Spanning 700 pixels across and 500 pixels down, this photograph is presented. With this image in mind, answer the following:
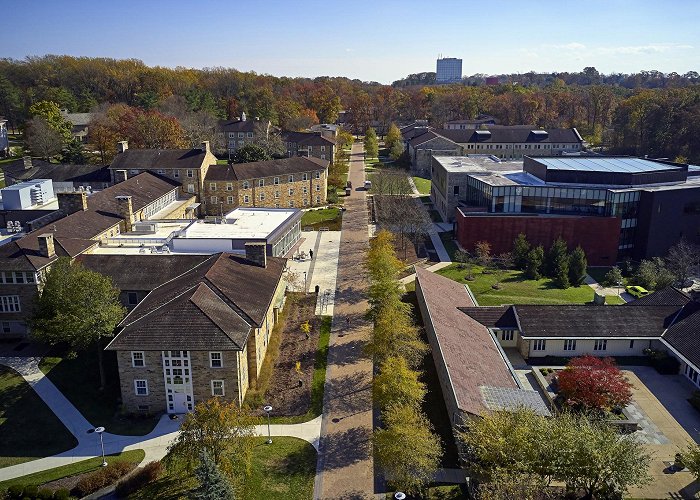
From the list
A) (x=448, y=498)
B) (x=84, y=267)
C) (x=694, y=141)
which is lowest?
(x=448, y=498)

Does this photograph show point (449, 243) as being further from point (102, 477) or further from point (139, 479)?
point (102, 477)

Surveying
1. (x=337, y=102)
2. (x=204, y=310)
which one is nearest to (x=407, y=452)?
(x=204, y=310)

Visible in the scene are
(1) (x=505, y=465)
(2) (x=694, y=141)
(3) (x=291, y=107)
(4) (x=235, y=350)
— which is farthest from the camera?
(3) (x=291, y=107)

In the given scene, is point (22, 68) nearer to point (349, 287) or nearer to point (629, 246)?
point (349, 287)

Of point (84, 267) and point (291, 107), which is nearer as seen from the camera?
point (84, 267)

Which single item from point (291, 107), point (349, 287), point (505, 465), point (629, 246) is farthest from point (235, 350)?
point (291, 107)

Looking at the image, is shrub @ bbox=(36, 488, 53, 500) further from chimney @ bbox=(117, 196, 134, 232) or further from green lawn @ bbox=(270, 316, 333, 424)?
chimney @ bbox=(117, 196, 134, 232)

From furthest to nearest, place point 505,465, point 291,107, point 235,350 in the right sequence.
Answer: point 291,107 → point 235,350 → point 505,465
